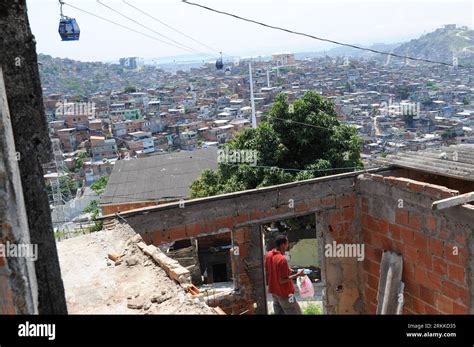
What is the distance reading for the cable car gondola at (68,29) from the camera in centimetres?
1138

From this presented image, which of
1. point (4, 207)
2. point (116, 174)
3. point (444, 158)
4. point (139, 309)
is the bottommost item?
point (116, 174)

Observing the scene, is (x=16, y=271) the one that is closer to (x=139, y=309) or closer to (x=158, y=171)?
(x=139, y=309)

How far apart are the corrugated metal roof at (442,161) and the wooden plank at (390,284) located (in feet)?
5.02

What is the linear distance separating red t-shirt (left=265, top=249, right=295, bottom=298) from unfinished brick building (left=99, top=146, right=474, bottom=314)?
195cm

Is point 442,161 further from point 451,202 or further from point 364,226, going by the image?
point 451,202

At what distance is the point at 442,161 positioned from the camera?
310 inches

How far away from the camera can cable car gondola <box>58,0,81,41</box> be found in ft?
37.3

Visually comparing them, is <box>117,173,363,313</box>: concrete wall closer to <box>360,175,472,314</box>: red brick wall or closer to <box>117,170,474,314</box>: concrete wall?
<box>117,170,474,314</box>: concrete wall

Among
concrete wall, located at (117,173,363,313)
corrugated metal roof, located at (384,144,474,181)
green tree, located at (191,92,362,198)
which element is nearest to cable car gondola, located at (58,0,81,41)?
concrete wall, located at (117,173,363,313)

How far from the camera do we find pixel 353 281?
28.2 feet

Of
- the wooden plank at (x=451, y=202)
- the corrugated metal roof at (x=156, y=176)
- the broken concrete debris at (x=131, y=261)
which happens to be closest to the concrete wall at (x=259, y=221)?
the broken concrete debris at (x=131, y=261)
